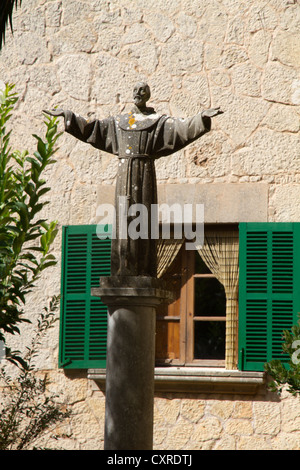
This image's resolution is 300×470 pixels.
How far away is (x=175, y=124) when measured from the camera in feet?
17.1

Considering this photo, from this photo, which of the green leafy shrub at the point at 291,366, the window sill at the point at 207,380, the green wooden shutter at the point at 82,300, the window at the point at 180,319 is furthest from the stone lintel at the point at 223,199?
the green leafy shrub at the point at 291,366

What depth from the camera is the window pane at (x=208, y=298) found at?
1266 centimetres

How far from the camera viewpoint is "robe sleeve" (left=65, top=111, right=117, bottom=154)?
5324mm

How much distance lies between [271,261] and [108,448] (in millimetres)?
3209

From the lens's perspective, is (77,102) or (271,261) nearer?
(271,261)

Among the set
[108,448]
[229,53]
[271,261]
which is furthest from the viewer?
[229,53]

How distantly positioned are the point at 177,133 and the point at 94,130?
572 mm

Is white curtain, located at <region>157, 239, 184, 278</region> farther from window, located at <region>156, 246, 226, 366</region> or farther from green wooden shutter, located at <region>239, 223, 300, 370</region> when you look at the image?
green wooden shutter, located at <region>239, 223, 300, 370</region>

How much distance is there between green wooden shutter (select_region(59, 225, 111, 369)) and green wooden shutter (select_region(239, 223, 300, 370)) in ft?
4.48

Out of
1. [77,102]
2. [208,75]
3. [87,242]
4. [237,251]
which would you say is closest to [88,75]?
[77,102]

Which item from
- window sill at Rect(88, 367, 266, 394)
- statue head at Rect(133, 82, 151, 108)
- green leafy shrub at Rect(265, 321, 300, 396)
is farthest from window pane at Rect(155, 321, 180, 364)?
statue head at Rect(133, 82, 151, 108)

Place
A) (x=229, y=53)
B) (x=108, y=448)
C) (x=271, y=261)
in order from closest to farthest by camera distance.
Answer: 1. (x=108, y=448)
2. (x=271, y=261)
3. (x=229, y=53)

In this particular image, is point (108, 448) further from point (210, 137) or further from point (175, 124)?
point (210, 137)

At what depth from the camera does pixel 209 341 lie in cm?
1275
